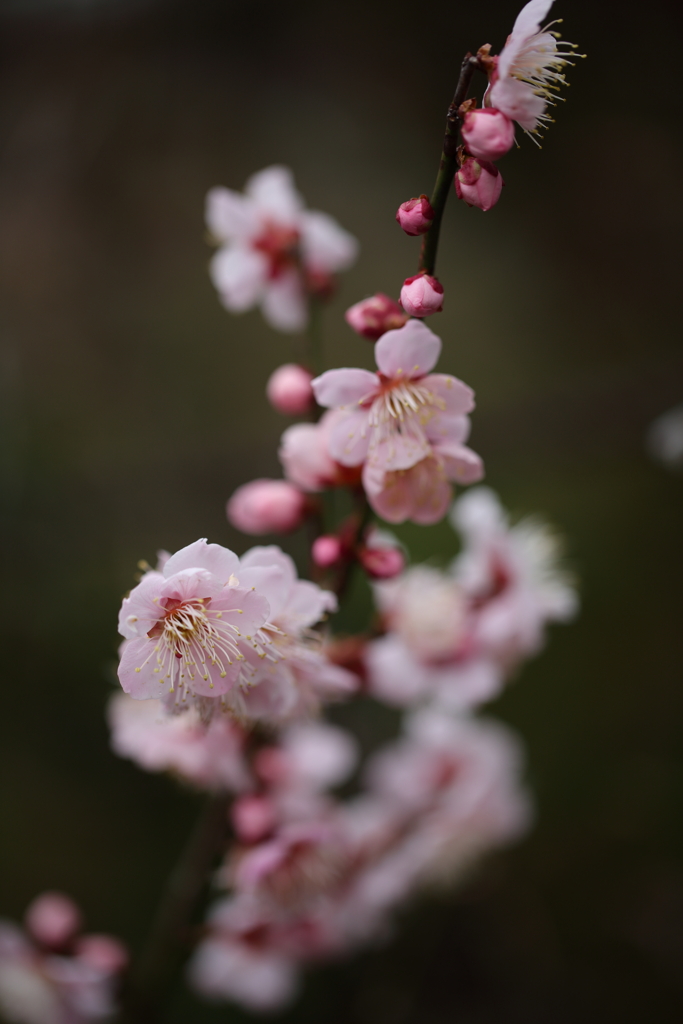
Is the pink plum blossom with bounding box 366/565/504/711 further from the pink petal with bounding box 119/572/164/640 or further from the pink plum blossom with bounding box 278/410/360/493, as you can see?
the pink petal with bounding box 119/572/164/640

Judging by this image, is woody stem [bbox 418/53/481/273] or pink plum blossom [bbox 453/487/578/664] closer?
woody stem [bbox 418/53/481/273]

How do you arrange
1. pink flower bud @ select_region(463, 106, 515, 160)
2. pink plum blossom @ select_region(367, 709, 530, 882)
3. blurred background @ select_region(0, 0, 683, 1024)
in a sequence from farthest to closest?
1. blurred background @ select_region(0, 0, 683, 1024)
2. pink plum blossom @ select_region(367, 709, 530, 882)
3. pink flower bud @ select_region(463, 106, 515, 160)

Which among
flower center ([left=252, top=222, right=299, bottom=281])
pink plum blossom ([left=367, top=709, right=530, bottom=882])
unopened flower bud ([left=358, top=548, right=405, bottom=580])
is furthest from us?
pink plum blossom ([left=367, top=709, right=530, bottom=882])

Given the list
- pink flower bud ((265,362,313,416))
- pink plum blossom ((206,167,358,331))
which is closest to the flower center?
pink plum blossom ((206,167,358,331))

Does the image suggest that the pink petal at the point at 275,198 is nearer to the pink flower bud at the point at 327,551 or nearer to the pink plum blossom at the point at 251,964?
the pink flower bud at the point at 327,551

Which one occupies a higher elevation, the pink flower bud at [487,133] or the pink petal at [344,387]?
the pink flower bud at [487,133]

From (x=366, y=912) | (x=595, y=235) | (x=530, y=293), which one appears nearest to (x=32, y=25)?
(x=530, y=293)

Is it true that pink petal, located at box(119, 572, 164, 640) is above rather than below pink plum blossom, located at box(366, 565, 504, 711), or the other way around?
below

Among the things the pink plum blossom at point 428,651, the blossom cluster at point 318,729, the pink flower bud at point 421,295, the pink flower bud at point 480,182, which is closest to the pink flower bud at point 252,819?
the blossom cluster at point 318,729
